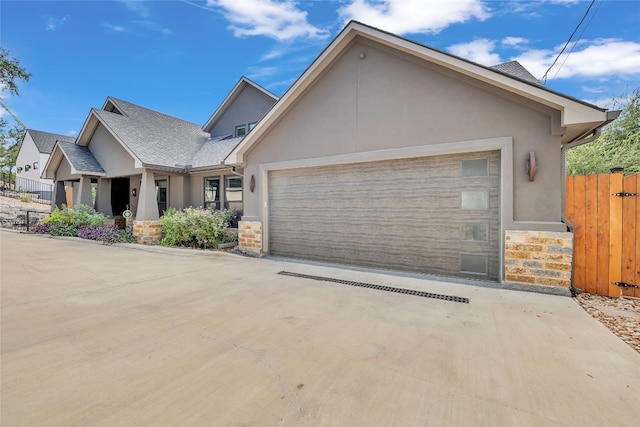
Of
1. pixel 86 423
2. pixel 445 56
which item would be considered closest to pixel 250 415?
pixel 86 423

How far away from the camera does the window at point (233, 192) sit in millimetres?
11943

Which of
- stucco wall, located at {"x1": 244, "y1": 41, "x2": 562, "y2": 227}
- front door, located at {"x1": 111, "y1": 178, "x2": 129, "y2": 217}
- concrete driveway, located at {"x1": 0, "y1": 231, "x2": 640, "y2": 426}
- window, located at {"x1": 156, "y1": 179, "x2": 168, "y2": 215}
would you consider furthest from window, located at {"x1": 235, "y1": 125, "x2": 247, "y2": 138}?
concrete driveway, located at {"x1": 0, "y1": 231, "x2": 640, "y2": 426}

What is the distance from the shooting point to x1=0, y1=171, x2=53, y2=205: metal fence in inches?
909

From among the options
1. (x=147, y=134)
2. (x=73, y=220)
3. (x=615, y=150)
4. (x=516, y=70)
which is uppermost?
(x=516, y=70)

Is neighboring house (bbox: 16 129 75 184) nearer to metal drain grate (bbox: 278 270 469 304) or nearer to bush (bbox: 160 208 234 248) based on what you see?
bush (bbox: 160 208 234 248)

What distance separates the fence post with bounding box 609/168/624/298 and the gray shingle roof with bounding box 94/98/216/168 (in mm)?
11540

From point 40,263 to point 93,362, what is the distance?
6898 mm

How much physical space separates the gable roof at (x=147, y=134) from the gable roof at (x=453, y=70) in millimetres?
5241

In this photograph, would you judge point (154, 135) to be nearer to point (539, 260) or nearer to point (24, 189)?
A: point (539, 260)

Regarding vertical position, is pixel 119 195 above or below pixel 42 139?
below

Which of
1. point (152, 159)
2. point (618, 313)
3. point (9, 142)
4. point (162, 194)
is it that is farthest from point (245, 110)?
point (9, 142)

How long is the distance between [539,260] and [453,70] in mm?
4009

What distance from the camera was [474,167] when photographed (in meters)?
5.74

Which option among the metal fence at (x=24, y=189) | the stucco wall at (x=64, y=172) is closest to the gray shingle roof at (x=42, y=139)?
the metal fence at (x=24, y=189)
